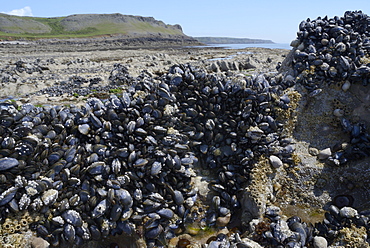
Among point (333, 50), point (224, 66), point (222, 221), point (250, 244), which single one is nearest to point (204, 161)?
point (222, 221)

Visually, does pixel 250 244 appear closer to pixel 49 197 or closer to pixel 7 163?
pixel 49 197

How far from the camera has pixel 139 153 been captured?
4.32m

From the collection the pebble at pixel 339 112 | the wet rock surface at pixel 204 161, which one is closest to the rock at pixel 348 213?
the wet rock surface at pixel 204 161

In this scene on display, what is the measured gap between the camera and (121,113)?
4590 mm

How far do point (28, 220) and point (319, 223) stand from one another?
4.23 meters

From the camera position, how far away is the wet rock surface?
3707mm

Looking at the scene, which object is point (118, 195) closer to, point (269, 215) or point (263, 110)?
point (269, 215)

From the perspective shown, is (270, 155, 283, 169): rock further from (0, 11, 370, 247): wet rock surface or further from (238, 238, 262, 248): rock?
(238, 238, 262, 248): rock

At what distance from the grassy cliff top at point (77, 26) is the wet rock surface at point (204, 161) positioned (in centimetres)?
8281

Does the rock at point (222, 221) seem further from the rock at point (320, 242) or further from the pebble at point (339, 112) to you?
the pebble at point (339, 112)

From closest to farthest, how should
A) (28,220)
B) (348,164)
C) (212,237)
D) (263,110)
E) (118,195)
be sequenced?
(28,220) < (118,195) < (212,237) < (348,164) < (263,110)

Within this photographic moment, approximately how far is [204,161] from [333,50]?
12.7 feet

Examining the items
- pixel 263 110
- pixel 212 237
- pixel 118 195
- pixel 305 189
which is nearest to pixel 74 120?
pixel 118 195

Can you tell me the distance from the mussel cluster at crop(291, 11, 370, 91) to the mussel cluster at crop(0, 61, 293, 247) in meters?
0.99
